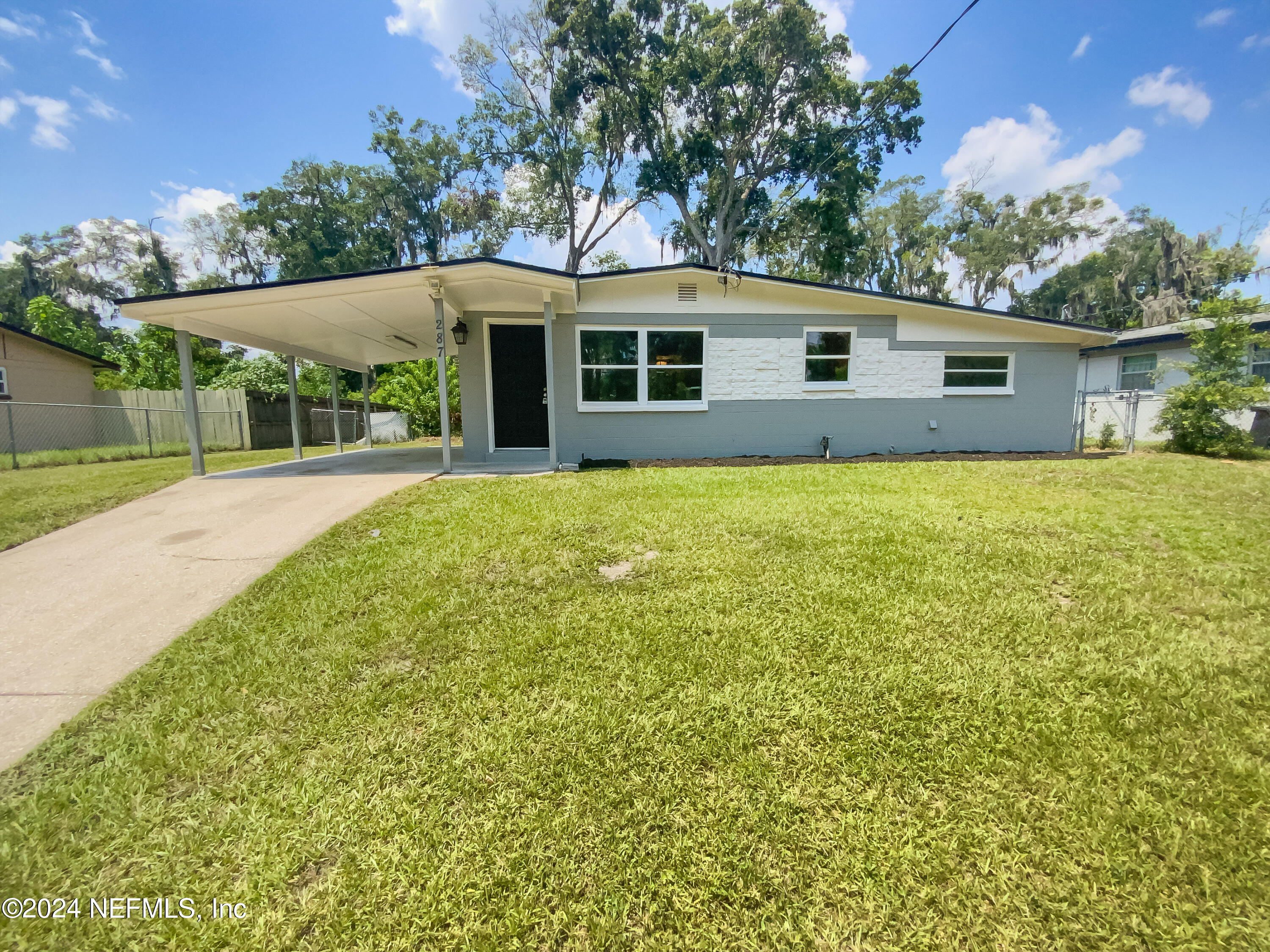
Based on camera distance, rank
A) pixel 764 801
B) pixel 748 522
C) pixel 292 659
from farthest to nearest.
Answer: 1. pixel 748 522
2. pixel 292 659
3. pixel 764 801

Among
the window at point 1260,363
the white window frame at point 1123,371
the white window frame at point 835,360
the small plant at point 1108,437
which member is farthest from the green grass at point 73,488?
the window at point 1260,363

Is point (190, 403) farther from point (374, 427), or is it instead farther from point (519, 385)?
point (374, 427)

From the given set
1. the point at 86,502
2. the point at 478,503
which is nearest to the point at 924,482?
the point at 478,503

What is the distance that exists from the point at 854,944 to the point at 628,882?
2.04 ft

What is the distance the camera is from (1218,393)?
30.8ft

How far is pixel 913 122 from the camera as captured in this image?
64.7 ft

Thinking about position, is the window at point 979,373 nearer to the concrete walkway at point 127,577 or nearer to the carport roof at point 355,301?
the carport roof at point 355,301

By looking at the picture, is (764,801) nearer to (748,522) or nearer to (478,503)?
(748,522)

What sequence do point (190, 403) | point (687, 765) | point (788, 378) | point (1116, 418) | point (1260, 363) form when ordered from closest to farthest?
point (687, 765), point (190, 403), point (788, 378), point (1116, 418), point (1260, 363)

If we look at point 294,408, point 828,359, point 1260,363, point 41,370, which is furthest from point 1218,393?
point 41,370

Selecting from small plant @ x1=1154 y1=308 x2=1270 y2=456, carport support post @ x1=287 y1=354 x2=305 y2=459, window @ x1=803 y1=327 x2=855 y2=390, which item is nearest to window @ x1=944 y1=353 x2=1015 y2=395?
window @ x1=803 y1=327 x2=855 y2=390

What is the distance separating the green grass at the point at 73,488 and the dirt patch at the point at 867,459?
6601 millimetres

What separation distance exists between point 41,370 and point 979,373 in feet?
80.9

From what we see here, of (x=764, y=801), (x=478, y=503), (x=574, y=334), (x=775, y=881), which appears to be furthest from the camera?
(x=574, y=334)
